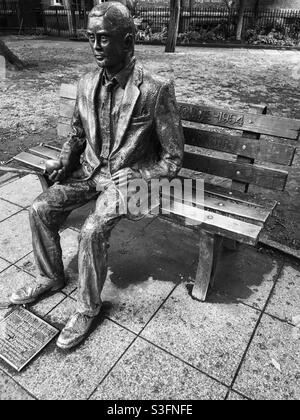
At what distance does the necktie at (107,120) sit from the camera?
254 cm

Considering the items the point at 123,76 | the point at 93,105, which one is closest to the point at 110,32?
the point at 123,76

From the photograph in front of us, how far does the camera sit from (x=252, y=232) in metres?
2.35

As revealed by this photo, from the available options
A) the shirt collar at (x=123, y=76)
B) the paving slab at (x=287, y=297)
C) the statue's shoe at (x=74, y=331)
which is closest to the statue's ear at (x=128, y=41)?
the shirt collar at (x=123, y=76)

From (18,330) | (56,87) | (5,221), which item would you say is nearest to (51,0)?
(56,87)

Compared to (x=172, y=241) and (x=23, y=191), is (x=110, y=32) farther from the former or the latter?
(x=23, y=191)

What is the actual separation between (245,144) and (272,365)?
162 centimetres

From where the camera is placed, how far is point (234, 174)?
9.70ft

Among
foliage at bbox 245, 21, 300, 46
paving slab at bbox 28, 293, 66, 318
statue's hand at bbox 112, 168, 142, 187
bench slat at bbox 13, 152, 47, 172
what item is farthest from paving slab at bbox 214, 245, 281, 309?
foliage at bbox 245, 21, 300, 46

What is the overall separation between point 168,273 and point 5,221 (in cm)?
179

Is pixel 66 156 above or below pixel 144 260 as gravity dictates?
above

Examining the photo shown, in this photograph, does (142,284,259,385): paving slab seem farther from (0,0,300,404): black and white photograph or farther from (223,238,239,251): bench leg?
(223,238,239,251): bench leg

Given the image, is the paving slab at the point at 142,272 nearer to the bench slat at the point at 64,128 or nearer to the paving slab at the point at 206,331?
the paving slab at the point at 206,331

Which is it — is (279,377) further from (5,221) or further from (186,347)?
(5,221)

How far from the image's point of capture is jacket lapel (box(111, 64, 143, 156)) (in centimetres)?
248
